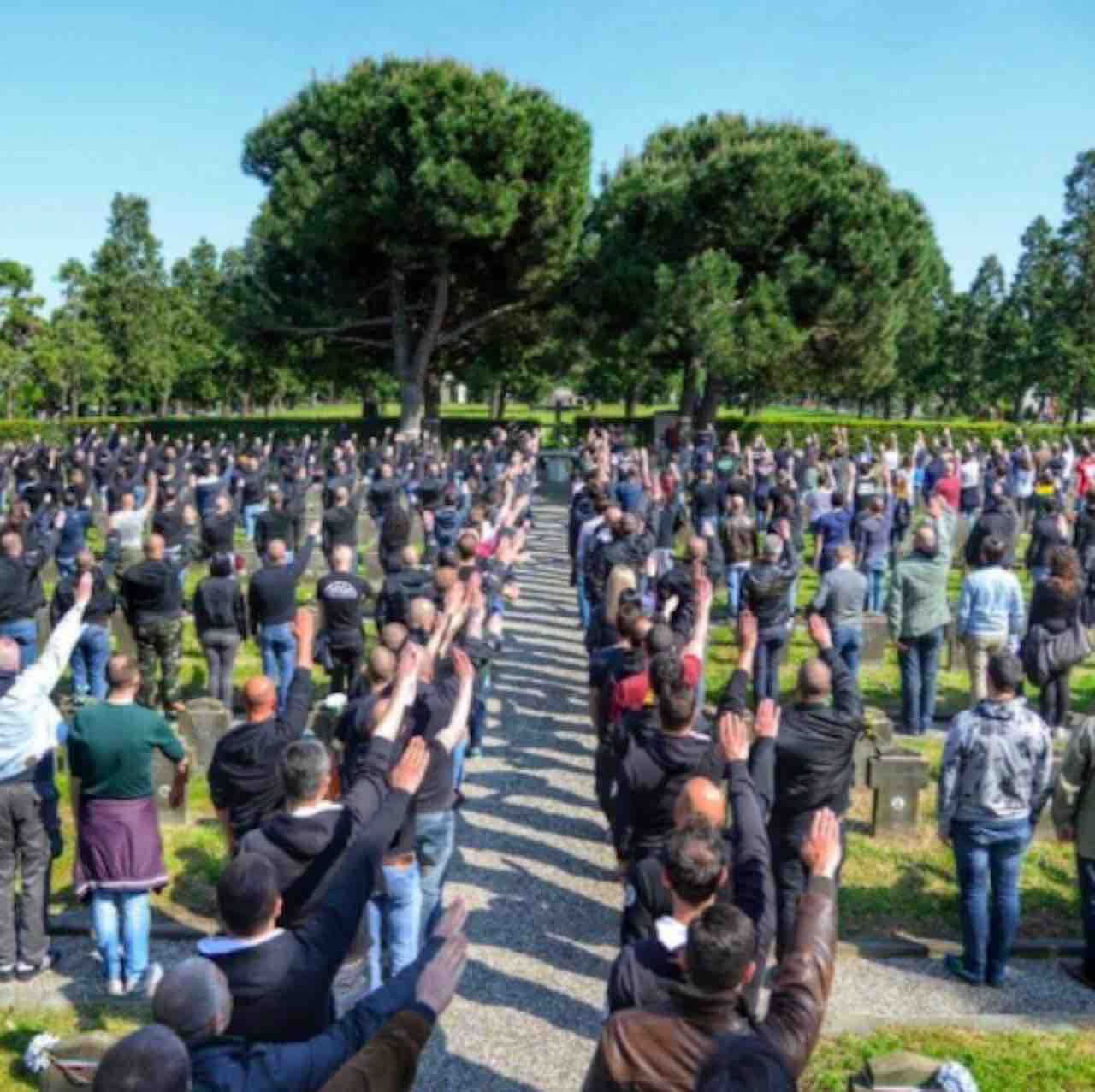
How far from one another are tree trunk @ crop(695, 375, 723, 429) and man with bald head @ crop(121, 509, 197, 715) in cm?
3137

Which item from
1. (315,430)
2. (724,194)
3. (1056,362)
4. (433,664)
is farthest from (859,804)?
(1056,362)

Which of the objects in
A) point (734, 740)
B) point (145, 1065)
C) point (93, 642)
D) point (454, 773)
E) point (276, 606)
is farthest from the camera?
point (93, 642)

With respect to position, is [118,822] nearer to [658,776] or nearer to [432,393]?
[658,776]

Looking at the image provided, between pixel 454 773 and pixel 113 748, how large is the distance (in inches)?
Answer: 94.4

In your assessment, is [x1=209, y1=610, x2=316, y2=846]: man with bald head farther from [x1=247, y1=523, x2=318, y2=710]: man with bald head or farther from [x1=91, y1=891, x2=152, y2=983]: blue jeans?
[x1=247, y1=523, x2=318, y2=710]: man with bald head

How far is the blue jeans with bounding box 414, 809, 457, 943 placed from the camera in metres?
6.02

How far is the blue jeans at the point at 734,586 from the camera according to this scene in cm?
1332

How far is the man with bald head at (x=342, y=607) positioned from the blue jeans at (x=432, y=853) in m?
3.98

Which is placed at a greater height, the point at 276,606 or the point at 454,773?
the point at 276,606

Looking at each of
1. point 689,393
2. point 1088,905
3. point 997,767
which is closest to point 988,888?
point 1088,905

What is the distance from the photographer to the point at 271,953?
145 inches

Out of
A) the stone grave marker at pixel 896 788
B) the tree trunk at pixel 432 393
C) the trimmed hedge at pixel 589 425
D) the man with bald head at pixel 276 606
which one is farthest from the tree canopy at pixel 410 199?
the stone grave marker at pixel 896 788

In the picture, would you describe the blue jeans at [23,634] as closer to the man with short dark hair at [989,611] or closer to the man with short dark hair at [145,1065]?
the man with short dark hair at [145,1065]

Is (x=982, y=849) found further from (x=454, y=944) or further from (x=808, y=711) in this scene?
(x=454, y=944)
